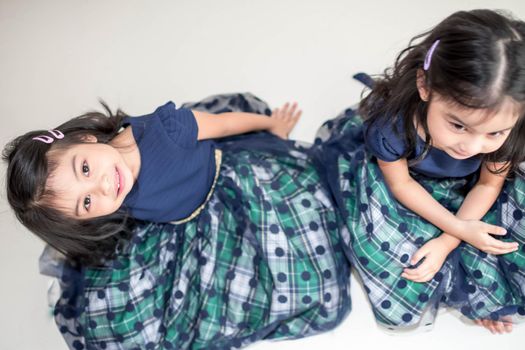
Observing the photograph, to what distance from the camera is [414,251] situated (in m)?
1.01

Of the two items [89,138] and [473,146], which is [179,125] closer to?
[89,138]

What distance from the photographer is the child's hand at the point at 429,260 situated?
98 cm

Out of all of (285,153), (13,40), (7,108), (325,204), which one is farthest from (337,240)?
(13,40)

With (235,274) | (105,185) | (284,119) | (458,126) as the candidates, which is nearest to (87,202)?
(105,185)

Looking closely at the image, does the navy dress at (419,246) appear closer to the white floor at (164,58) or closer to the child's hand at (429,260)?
the child's hand at (429,260)

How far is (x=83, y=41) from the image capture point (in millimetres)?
1456

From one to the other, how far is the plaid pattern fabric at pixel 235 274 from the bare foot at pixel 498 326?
0.85ft

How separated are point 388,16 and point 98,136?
0.73 m

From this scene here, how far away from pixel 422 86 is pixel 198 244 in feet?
1.79

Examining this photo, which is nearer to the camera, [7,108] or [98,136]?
[98,136]

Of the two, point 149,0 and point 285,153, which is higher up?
point 149,0

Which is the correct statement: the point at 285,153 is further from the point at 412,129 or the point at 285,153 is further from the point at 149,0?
the point at 149,0

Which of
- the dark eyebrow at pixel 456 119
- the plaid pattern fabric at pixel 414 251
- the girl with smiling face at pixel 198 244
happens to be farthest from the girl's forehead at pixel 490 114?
the girl with smiling face at pixel 198 244

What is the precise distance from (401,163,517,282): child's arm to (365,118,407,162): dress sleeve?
0.54 ft
